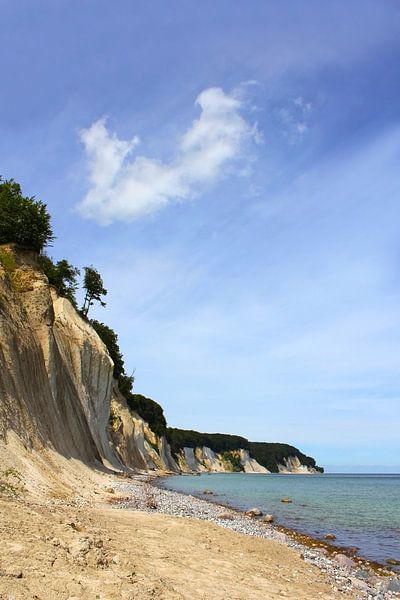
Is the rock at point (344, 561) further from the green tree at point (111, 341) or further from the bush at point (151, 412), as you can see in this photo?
the bush at point (151, 412)

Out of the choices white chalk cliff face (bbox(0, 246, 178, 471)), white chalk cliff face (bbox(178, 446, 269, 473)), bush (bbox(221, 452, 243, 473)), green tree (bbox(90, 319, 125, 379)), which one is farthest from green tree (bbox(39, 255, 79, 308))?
bush (bbox(221, 452, 243, 473))

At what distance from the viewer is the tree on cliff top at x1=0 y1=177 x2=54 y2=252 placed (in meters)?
36.3

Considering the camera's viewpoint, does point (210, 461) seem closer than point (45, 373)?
No

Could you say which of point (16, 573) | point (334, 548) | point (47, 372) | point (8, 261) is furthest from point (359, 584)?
point (8, 261)

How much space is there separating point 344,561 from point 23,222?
3194cm

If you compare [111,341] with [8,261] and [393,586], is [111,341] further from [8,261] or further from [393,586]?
[393,586]

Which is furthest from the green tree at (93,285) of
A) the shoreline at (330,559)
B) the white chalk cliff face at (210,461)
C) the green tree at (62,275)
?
the white chalk cliff face at (210,461)

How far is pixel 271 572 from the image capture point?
1225 centimetres

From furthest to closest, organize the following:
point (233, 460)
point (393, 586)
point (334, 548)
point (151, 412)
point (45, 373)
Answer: point (233, 460) → point (151, 412) → point (45, 373) → point (334, 548) → point (393, 586)

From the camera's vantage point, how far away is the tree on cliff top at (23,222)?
119 ft

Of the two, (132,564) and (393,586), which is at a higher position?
(132,564)

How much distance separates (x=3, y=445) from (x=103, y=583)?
43.9 feet

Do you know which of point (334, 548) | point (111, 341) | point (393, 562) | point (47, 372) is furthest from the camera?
point (111, 341)

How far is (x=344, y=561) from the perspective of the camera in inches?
639
